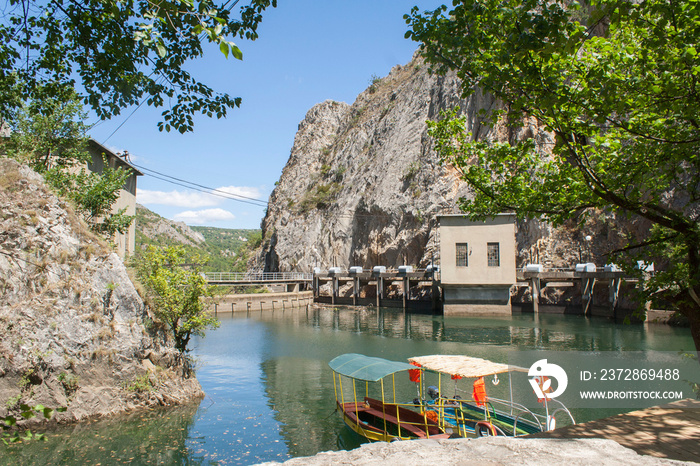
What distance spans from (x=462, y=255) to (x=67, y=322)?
111 ft

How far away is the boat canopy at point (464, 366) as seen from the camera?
39.7 ft

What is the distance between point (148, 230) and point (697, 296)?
15184cm

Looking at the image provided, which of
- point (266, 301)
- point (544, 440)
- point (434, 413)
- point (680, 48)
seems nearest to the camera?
point (544, 440)

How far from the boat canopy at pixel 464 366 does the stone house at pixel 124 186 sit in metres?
19.0

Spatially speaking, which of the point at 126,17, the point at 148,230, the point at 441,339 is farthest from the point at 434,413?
the point at 148,230

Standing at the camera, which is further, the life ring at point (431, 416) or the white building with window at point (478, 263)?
the white building with window at point (478, 263)

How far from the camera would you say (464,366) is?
12.9 metres

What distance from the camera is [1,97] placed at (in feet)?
21.3

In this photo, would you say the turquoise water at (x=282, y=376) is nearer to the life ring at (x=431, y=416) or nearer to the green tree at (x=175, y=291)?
the life ring at (x=431, y=416)

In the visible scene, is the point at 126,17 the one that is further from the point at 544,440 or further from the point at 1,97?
the point at 544,440

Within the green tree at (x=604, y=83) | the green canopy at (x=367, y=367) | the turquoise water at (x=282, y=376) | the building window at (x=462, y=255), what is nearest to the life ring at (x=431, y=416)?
the green canopy at (x=367, y=367)
